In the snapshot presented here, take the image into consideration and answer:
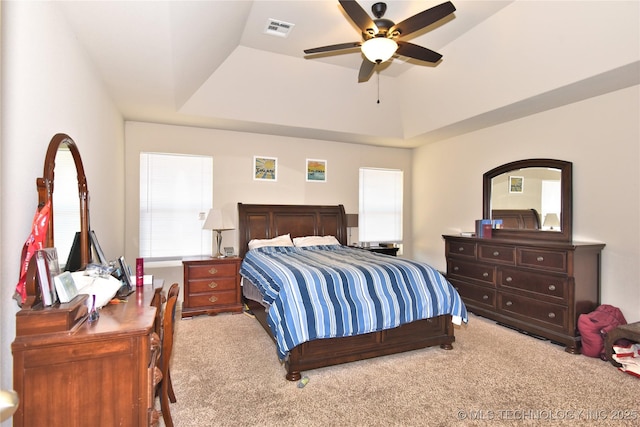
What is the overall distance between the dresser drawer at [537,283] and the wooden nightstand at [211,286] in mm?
3385

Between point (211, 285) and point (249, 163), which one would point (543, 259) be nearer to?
point (211, 285)

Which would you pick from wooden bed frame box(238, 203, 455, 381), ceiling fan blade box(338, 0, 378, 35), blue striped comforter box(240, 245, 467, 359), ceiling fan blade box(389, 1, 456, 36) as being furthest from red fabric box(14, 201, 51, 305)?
ceiling fan blade box(389, 1, 456, 36)

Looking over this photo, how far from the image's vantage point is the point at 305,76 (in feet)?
14.8

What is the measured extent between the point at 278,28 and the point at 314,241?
2.88 meters

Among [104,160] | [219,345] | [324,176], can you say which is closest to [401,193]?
[324,176]

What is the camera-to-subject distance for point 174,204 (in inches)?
191

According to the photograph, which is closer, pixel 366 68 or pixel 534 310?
pixel 366 68

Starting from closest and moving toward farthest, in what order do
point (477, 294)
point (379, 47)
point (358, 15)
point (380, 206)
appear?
1. point (358, 15)
2. point (379, 47)
3. point (477, 294)
4. point (380, 206)

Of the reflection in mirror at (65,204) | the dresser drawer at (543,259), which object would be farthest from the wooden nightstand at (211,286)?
the dresser drawer at (543,259)

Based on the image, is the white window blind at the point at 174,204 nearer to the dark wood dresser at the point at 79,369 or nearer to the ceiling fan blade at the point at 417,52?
the ceiling fan blade at the point at 417,52

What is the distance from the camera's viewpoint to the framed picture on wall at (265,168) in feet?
17.4

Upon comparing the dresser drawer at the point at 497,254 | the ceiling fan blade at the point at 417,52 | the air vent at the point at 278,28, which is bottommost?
the dresser drawer at the point at 497,254

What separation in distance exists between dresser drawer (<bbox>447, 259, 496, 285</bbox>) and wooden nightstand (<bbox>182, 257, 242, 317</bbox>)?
3.01 metres

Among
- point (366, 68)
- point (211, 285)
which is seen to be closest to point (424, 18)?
point (366, 68)
